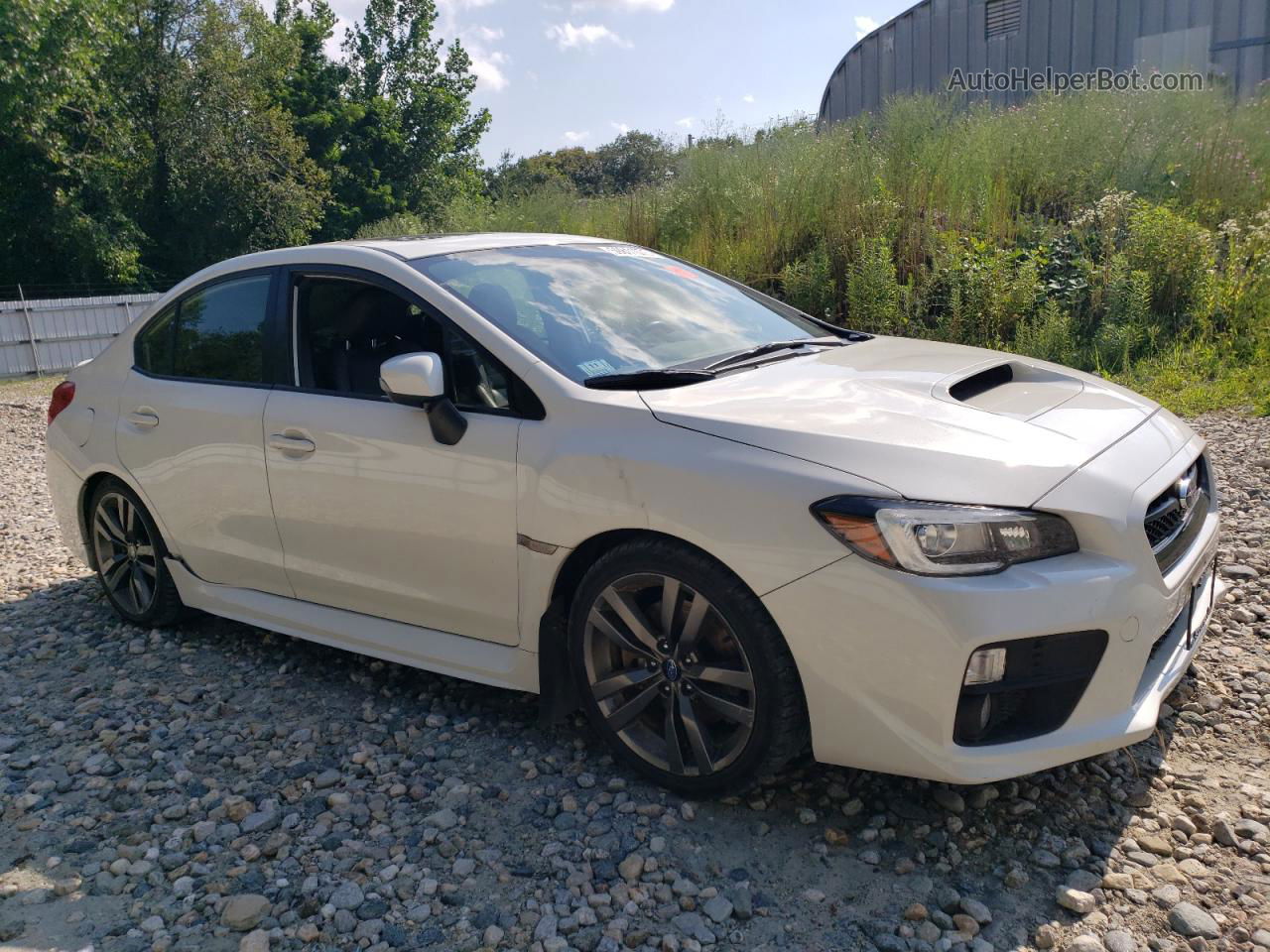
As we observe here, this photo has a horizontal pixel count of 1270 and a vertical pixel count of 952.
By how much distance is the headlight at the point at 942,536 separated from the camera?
8.54 feet

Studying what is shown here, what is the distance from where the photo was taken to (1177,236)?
882 cm

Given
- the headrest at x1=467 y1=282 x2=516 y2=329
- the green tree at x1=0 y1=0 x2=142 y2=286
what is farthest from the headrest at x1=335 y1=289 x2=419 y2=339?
the green tree at x1=0 y1=0 x2=142 y2=286

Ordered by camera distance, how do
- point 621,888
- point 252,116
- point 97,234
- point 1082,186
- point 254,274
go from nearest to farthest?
point 621,888 < point 254,274 < point 1082,186 < point 97,234 < point 252,116

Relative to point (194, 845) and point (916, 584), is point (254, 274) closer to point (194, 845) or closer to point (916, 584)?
point (194, 845)

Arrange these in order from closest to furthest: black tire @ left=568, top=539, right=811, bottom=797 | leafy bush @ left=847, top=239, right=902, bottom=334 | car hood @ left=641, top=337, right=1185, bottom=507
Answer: car hood @ left=641, top=337, right=1185, bottom=507
black tire @ left=568, top=539, right=811, bottom=797
leafy bush @ left=847, top=239, right=902, bottom=334

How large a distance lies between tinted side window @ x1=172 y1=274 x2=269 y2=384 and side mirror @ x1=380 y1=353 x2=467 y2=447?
1063 millimetres

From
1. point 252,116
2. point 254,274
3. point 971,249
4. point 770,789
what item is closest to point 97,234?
point 252,116

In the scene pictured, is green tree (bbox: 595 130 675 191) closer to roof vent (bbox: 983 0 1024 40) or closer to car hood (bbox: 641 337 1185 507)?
roof vent (bbox: 983 0 1024 40)

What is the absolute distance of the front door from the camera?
11.1 ft

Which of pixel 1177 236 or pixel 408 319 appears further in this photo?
pixel 1177 236

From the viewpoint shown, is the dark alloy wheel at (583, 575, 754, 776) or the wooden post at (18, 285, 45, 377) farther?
the wooden post at (18, 285, 45, 377)

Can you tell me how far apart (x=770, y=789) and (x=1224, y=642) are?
78.5 inches

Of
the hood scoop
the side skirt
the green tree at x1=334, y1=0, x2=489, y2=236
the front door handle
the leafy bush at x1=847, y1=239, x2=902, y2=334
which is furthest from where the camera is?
the green tree at x1=334, y1=0, x2=489, y2=236

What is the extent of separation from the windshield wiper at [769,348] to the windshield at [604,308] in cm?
5
